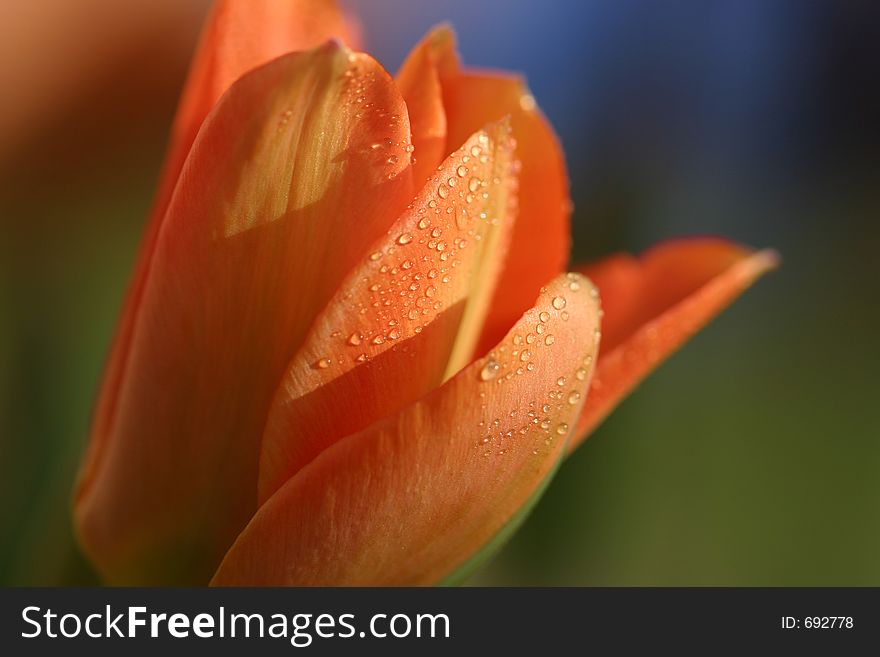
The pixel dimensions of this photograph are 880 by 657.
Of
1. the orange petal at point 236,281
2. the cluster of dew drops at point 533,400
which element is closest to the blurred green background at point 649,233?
the orange petal at point 236,281

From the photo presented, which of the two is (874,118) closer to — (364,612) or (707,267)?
(707,267)

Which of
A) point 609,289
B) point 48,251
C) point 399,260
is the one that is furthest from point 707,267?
point 48,251

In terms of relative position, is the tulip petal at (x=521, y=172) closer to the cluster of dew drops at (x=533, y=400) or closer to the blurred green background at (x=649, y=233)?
the cluster of dew drops at (x=533, y=400)

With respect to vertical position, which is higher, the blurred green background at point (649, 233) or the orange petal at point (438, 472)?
the blurred green background at point (649, 233)

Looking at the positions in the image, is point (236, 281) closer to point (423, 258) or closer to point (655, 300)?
point (423, 258)

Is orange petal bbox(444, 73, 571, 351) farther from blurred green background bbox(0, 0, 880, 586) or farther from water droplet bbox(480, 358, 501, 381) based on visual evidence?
blurred green background bbox(0, 0, 880, 586)

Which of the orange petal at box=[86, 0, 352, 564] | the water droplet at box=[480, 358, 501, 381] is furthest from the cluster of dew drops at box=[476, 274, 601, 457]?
the orange petal at box=[86, 0, 352, 564]

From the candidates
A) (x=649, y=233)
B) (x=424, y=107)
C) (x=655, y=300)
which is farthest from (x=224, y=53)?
(x=649, y=233)
